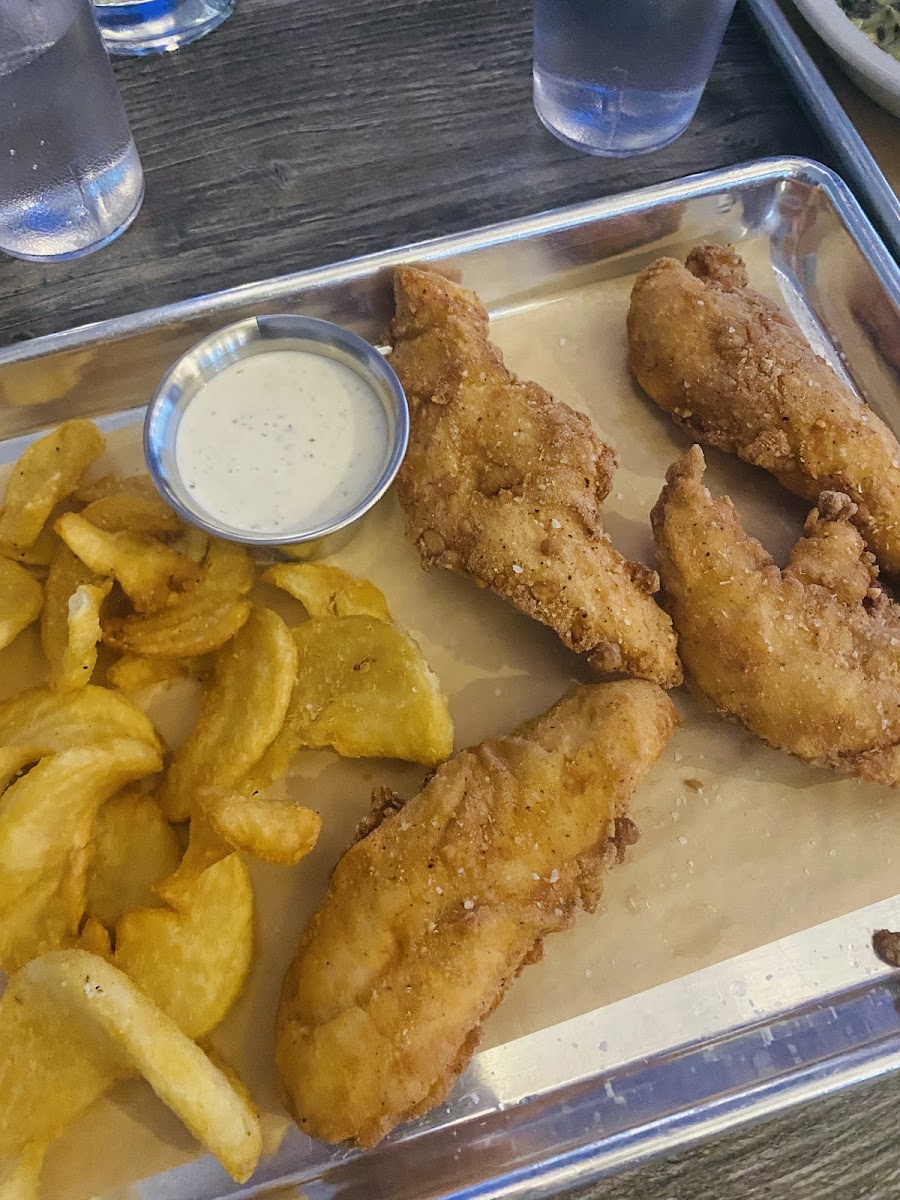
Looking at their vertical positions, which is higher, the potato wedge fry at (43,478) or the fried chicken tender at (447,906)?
the potato wedge fry at (43,478)

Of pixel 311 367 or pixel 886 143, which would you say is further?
pixel 886 143

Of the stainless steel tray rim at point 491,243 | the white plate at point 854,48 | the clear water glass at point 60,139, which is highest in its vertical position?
the clear water glass at point 60,139

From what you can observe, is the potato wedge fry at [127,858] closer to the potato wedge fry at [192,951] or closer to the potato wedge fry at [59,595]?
the potato wedge fry at [192,951]

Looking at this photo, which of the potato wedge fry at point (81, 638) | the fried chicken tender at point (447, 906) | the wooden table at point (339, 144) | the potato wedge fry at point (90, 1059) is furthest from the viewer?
the wooden table at point (339, 144)

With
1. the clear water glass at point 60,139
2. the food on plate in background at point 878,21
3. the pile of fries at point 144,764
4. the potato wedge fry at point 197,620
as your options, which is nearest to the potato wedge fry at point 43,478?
the pile of fries at point 144,764

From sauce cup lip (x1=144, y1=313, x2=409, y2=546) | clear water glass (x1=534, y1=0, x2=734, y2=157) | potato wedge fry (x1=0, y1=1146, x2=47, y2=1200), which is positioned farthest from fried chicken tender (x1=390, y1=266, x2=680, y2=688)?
potato wedge fry (x1=0, y1=1146, x2=47, y2=1200)

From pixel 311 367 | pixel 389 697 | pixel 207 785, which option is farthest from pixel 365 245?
pixel 207 785

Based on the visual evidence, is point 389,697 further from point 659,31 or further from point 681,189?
point 659,31

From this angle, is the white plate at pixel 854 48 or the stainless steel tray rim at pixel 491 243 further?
the white plate at pixel 854 48
